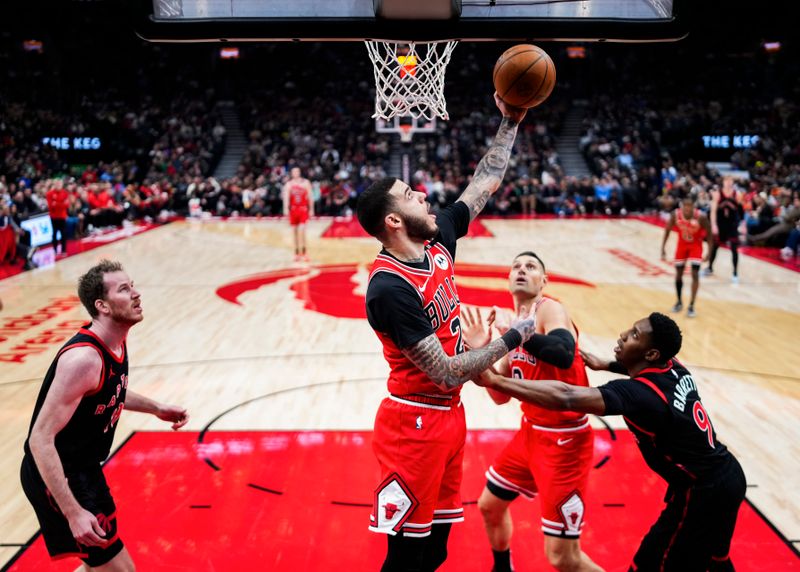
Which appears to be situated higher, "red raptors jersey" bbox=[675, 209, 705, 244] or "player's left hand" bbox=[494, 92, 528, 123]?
"player's left hand" bbox=[494, 92, 528, 123]

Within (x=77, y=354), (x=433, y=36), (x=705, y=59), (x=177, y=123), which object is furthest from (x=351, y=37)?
(x=705, y=59)

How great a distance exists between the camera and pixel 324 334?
877 cm

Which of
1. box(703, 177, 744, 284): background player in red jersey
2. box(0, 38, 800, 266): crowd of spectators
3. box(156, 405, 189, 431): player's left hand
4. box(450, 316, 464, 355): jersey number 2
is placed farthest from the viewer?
box(0, 38, 800, 266): crowd of spectators

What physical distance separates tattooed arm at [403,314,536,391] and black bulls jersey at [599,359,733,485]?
47 cm

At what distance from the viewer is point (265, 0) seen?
4.57 metres

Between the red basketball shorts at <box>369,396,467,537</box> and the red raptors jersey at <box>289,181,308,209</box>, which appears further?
the red raptors jersey at <box>289,181,308,209</box>

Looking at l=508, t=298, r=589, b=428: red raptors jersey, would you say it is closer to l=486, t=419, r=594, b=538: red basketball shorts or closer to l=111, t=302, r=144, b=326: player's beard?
l=486, t=419, r=594, b=538: red basketball shorts

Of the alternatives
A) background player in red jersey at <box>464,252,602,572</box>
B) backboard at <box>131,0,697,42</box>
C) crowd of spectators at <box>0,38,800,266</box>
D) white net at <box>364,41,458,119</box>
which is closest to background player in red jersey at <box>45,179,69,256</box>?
crowd of spectators at <box>0,38,800,266</box>

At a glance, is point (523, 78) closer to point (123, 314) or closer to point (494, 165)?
point (494, 165)

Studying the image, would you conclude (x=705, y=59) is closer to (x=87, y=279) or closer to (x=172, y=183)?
(x=172, y=183)

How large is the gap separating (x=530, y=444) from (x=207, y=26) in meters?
3.08

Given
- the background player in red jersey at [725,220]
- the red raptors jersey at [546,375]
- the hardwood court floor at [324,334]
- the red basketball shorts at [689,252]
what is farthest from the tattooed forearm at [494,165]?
the background player in red jersey at [725,220]

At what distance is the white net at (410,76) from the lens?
5.49 metres

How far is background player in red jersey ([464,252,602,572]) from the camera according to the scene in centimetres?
343
